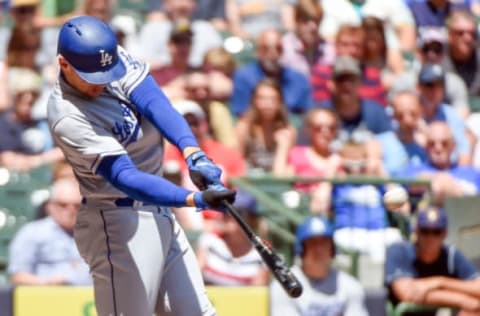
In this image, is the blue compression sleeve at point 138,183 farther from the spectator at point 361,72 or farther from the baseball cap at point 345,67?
the spectator at point 361,72

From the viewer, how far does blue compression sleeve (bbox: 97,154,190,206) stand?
15.7 feet

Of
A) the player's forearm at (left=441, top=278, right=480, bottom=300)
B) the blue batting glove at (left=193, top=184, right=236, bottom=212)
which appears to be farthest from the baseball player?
the player's forearm at (left=441, top=278, right=480, bottom=300)

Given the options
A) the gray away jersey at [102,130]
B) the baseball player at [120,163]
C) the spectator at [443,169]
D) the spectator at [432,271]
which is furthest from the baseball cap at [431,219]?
the gray away jersey at [102,130]

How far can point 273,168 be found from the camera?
28.6 ft

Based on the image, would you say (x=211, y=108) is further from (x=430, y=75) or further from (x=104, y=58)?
(x=104, y=58)

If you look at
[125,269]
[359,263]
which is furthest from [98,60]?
[359,263]

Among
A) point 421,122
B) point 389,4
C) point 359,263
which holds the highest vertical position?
point 389,4

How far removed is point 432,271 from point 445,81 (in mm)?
2445

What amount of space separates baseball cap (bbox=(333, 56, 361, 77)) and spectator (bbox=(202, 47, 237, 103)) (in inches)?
29.7

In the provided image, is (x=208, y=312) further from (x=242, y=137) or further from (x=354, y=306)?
(x=242, y=137)

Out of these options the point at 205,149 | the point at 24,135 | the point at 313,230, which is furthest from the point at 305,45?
the point at 313,230

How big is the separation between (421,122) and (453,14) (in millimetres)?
1473

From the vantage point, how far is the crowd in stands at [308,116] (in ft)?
25.0

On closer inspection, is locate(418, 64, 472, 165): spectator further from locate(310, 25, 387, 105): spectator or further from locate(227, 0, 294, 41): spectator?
locate(227, 0, 294, 41): spectator
